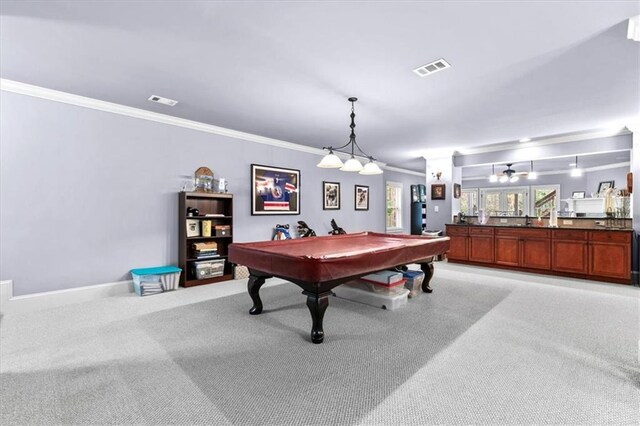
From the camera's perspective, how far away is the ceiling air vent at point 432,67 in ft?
9.32

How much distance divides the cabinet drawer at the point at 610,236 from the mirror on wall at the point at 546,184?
2001 millimetres

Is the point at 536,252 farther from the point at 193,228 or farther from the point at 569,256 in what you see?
the point at 193,228

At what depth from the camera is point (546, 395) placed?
181cm

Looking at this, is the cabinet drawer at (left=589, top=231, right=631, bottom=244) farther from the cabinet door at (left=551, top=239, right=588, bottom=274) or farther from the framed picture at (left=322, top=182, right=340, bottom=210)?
the framed picture at (left=322, top=182, right=340, bottom=210)

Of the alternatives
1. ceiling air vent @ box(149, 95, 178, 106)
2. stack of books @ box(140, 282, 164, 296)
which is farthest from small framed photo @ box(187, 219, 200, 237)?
ceiling air vent @ box(149, 95, 178, 106)

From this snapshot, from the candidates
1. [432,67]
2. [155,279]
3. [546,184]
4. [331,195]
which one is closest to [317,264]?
[432,67]

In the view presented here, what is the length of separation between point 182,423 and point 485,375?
187 centimetres

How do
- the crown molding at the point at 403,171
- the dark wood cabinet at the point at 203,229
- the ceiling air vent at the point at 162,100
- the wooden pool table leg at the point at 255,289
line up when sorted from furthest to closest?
the crown molding at the point at 403,171, the dark wood cabinet at the point at 203,229, the ceiling air vent at the point at 162,100, the wooden pool table leg at the point at 255,289

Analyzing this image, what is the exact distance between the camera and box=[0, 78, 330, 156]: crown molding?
3394 mm

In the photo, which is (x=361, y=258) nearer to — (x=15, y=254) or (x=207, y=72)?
(x=207, y=72)

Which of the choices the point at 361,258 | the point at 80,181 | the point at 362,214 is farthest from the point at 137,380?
the point at 362,214

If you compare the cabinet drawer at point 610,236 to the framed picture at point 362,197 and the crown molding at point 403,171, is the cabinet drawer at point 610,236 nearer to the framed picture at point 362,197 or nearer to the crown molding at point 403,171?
the framed picture at point 362,197

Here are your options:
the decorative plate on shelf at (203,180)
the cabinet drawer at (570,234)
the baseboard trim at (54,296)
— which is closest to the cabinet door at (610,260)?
the cabinet drawer at (570,234)

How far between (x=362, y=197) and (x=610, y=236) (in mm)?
4775
